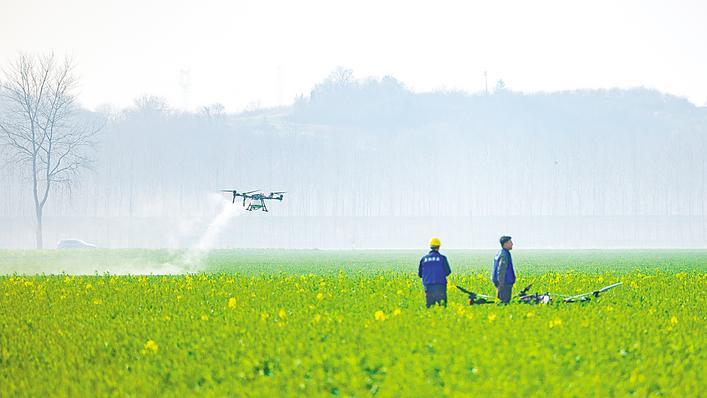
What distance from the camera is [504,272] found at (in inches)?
876

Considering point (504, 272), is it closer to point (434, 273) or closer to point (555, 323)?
point (434, 273)

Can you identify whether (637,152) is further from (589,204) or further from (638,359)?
(638,359)

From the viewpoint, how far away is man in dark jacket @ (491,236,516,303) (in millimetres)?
21984

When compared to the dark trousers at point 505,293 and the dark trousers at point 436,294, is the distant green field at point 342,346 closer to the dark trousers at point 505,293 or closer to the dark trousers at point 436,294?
the dark trousers at point 436,294

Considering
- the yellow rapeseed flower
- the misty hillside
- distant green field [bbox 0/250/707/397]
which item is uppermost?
the misty hillside

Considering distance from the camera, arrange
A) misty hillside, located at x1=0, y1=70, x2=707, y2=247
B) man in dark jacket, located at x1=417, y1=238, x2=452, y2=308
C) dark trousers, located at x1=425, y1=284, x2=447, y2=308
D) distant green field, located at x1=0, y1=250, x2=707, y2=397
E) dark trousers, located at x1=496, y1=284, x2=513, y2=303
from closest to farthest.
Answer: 1. distant green field, located at x1=0, y1=250, x2=707, y2=397
2. man in dark jacket, located at x1=417, y1=238, x2=452, y2=308
3. dark trousers, located at x1=425, y1=284, x2=447, y2=308
4. dark trousers, located at x1=496, y1=284, x2=513, y2=303
5. misty hillside, located at x1=0, y1=70, x2=707, y2=247

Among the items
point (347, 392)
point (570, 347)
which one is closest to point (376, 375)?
point (347, 392)

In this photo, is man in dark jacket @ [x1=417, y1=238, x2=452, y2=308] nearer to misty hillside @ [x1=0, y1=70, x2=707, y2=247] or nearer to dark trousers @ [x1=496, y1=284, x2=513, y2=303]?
dark trousers @ [x1=496, y1=284, x2=513, y2=303]

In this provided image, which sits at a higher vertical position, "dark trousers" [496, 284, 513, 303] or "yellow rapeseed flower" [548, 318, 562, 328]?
"dark trousers" [496, 284, 513, 303]

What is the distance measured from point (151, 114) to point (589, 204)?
8367cm

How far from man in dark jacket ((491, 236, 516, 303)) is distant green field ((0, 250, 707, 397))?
0.65 meters

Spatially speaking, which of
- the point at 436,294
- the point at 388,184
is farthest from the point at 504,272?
the point at 388,184

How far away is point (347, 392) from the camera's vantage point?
1303cm

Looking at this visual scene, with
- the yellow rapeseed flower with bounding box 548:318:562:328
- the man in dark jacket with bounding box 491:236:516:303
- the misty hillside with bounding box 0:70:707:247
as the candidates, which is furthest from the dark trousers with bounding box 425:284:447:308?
the misty hillside with bounding box 0:70:707:247
